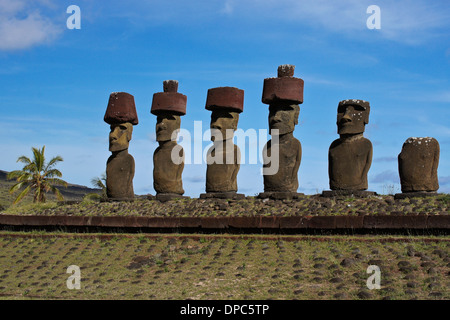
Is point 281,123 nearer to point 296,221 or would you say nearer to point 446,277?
point 296,221

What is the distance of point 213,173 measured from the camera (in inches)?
498

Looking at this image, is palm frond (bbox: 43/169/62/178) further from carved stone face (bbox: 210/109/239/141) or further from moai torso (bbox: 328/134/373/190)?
moai torso (bbox: 328/134/373/190)

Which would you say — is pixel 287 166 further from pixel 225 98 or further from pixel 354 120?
pixel 225 98

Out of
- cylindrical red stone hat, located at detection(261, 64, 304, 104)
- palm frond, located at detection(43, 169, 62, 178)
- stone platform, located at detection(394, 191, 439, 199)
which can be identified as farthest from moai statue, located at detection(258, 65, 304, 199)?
palm frond, located at detection(43, 169, 62, 178)

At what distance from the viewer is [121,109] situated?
14.3m

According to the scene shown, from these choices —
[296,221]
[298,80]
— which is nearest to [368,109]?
[298,80]

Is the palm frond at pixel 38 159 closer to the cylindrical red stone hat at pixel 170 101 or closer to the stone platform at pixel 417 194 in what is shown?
the cylindrical red stone hat at pixel 170 101

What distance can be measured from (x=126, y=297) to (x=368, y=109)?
695cm

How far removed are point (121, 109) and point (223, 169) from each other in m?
3.57

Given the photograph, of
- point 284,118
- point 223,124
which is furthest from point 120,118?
point 284,118

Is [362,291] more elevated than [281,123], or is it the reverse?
[281,123]

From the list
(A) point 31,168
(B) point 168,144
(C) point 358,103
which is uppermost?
(C) point 358,103
